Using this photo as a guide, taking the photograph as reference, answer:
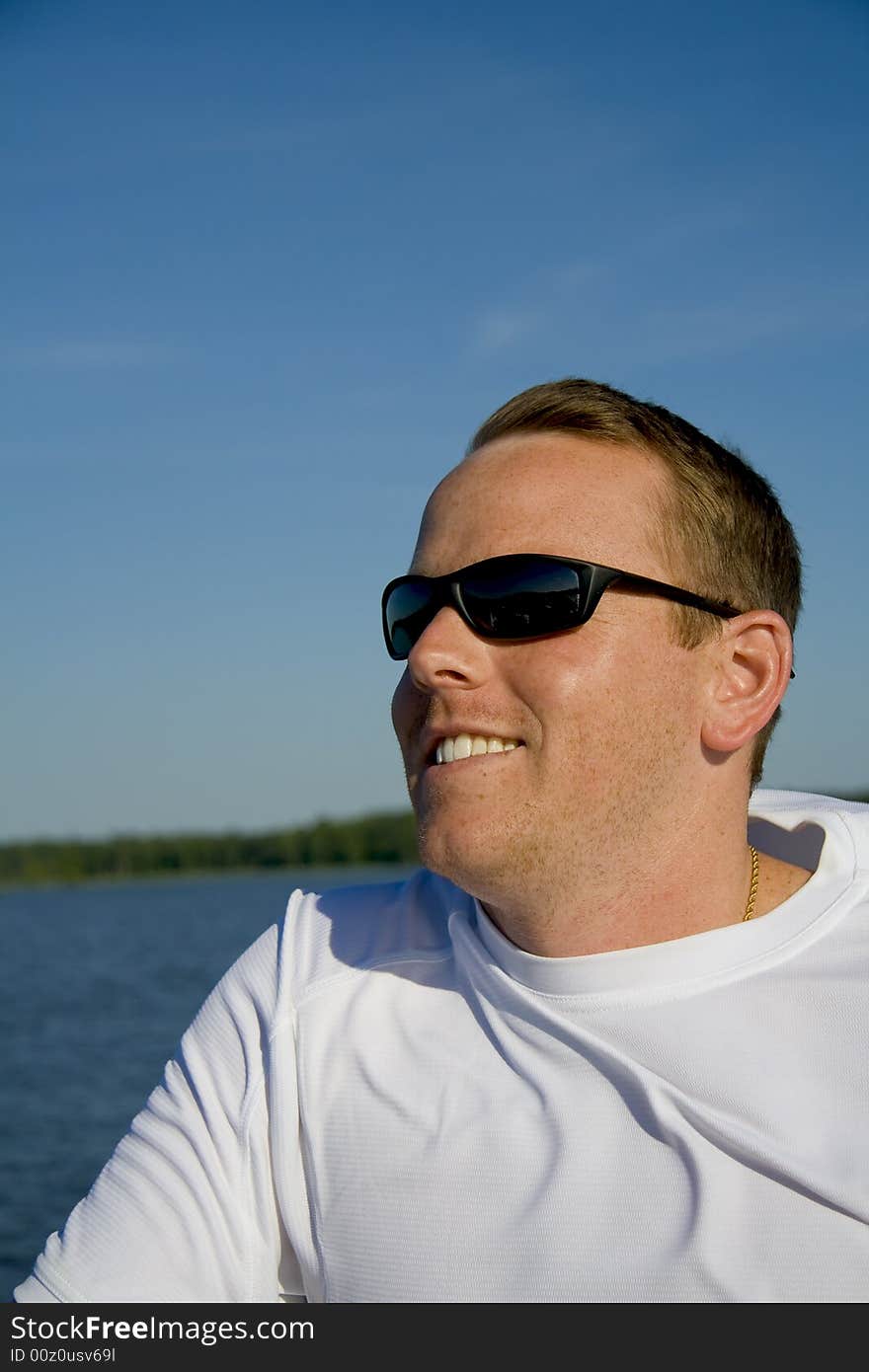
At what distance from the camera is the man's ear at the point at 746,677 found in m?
2.96

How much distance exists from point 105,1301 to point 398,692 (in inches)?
55.9

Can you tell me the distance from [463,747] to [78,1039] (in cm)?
2730

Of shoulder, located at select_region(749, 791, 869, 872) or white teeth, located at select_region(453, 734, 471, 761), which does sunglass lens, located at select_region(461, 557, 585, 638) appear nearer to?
white teeth, located at select_region(453, 734, 471, 761)

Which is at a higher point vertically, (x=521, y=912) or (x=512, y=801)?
(x=512, y=801)

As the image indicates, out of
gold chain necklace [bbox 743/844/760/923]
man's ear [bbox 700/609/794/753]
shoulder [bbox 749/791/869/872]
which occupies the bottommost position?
gold chain necklace [bbox 743/844/760/923]

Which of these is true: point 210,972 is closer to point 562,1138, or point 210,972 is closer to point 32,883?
point 562,1138

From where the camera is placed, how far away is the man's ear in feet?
9.73

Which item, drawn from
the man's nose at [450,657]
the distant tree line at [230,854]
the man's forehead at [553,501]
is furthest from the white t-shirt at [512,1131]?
the distant tree line at [230,854]

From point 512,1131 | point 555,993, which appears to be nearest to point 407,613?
point 555,993

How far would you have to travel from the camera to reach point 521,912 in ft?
9.11

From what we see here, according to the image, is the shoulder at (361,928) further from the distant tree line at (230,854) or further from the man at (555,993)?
the distant tree line at (230,854)

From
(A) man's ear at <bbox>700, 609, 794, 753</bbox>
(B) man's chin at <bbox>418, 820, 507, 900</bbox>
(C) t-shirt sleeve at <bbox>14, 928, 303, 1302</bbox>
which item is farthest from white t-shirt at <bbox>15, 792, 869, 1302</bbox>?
(A) man's ear at <bbox>700, 609, 794, 753</bbox>

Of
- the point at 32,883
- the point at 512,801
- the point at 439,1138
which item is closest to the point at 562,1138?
the point at 439,1138

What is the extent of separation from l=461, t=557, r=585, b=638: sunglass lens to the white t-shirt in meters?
0.70
